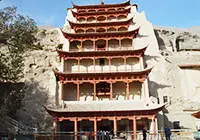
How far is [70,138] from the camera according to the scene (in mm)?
16859

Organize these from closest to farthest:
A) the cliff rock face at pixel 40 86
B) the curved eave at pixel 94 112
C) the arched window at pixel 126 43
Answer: the curved eave at pixel 94 112, the cliff rock face at pixel 40 86, the arched window at pixel 126 43

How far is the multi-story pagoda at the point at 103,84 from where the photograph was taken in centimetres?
2339

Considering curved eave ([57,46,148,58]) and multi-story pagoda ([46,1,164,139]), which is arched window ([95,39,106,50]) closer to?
multi-story pagoda ([46,1,164,139])

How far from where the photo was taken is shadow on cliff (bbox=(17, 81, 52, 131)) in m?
25.2

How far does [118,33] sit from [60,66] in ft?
26.8

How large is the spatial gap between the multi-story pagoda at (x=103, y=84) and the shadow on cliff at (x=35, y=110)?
1.74 meters

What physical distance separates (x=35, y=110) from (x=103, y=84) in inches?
313

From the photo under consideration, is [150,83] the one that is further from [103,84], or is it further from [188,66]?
[188,66]

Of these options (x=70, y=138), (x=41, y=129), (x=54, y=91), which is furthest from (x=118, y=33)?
(x=70, y=138)

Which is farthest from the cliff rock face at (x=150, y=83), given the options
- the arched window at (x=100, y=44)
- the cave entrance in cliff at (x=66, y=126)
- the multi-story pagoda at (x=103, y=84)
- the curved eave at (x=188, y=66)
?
the arched window at (x=100, y=44)

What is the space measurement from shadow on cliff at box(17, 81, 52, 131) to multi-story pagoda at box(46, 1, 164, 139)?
174cm

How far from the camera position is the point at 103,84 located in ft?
94.0

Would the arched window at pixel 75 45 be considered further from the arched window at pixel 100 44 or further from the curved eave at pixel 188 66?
the curved eave at pixel 188 66

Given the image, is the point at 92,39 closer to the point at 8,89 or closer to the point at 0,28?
the point at 8,89
